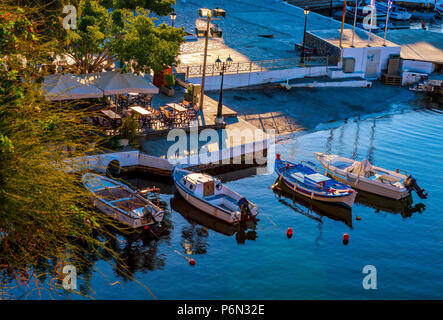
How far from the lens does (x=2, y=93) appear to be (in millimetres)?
13031

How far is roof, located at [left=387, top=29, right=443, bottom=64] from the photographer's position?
2454 inches

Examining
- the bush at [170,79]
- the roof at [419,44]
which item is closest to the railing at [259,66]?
the bush at [170,79]

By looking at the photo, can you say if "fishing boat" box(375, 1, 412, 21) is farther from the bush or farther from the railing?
the bush

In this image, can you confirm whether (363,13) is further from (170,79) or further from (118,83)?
(118,83)

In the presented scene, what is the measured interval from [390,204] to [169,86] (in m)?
19.3

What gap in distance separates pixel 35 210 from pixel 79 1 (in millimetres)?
31253

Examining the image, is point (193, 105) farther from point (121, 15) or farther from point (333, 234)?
point (333, 234)

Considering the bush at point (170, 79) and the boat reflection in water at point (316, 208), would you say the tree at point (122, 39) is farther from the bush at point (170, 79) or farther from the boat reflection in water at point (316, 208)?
the boat reflection in water at point (316, 208)

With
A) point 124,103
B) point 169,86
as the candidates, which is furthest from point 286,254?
point 169,86

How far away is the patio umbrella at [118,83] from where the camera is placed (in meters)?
37.2

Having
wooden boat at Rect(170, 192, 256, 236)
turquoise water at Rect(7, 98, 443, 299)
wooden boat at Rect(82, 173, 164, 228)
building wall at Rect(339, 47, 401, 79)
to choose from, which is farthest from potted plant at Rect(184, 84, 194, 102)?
building wall at Rect(339, 47, 401, 79)

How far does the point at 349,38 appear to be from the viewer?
61.8m

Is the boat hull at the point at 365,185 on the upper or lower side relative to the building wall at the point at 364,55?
lower

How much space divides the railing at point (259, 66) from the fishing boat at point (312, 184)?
48.9 ft
